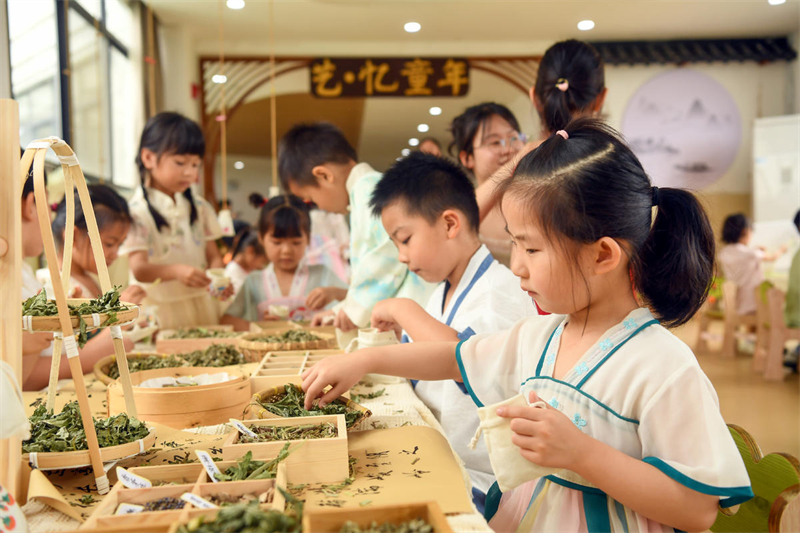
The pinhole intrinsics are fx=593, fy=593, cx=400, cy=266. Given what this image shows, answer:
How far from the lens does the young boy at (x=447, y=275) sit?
1.49m

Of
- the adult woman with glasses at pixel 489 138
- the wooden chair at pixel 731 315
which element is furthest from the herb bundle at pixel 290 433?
the wooden chair at pixel 731 315

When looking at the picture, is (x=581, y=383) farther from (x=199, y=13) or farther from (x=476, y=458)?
(x=199, y=13)

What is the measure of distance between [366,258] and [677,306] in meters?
1.41

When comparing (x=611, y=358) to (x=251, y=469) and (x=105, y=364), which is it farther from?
(x=105, y=364)

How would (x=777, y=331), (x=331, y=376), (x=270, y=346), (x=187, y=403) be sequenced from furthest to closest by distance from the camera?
(x=777, y=331), (x=270, y=346), (x=187, y=403), (x=331, y=376)

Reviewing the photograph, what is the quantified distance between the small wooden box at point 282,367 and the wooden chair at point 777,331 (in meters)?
4.69

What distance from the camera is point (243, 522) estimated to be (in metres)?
0.70

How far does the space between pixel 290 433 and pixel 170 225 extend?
2.32 m

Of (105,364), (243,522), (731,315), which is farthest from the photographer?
(731,315)

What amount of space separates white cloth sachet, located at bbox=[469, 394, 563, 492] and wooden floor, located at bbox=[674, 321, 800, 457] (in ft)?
10.0

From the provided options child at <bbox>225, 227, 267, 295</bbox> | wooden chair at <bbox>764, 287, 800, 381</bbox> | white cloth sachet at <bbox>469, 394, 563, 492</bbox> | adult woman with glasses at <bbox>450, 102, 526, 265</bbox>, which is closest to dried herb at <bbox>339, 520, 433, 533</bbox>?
white cloth sachet at <bbox>469, 394, 563, 492</bbox>

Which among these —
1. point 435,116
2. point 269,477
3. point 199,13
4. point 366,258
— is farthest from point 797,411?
point 435,116

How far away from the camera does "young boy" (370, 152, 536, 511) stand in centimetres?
149

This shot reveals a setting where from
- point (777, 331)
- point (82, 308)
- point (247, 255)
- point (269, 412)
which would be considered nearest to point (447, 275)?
point (269, 412)
